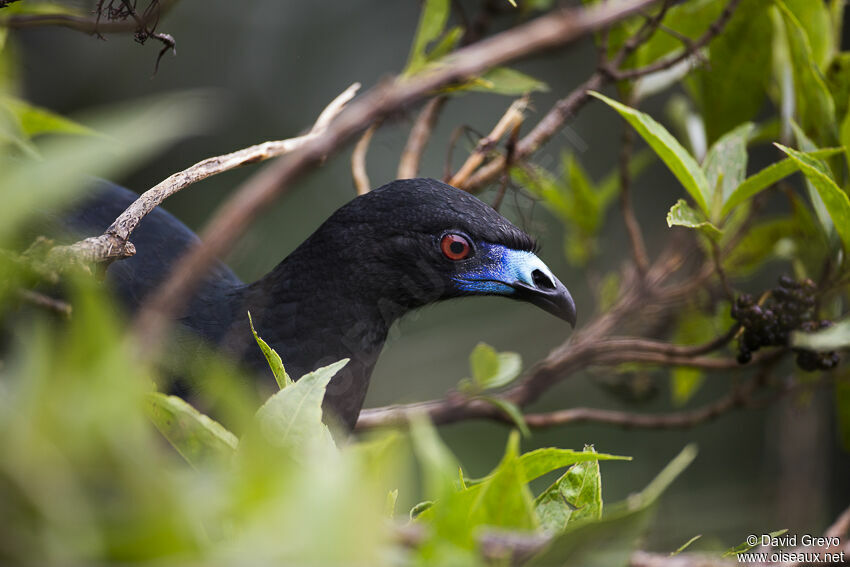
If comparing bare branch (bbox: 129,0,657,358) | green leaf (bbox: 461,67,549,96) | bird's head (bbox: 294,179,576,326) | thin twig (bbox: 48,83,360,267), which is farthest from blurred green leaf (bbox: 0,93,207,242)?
green leaf (bbox: 461,67,549,96)

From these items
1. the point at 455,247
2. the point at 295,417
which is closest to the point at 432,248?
the point at 455,247

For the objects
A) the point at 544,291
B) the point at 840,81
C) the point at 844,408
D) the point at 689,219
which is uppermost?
the point at 840,81

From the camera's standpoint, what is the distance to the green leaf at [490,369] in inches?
82.4

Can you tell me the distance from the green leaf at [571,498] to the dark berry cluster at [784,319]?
986mm

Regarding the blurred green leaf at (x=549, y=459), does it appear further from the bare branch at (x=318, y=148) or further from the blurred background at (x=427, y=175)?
the blurred background at (x=427, y=175)

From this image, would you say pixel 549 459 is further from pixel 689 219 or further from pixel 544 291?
pixel 544 291

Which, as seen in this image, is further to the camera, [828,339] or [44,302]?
[828,339]

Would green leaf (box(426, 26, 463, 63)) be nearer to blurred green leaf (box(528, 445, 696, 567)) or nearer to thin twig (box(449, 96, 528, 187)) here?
thin twig (box(449, 96, 528, 187))

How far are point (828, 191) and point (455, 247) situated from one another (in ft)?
2.81

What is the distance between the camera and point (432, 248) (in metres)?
2.12

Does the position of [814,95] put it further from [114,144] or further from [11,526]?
[11,526]

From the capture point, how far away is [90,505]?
0.62m

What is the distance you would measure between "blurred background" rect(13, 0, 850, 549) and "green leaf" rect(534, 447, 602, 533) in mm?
2576

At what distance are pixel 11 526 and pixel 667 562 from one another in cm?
59
